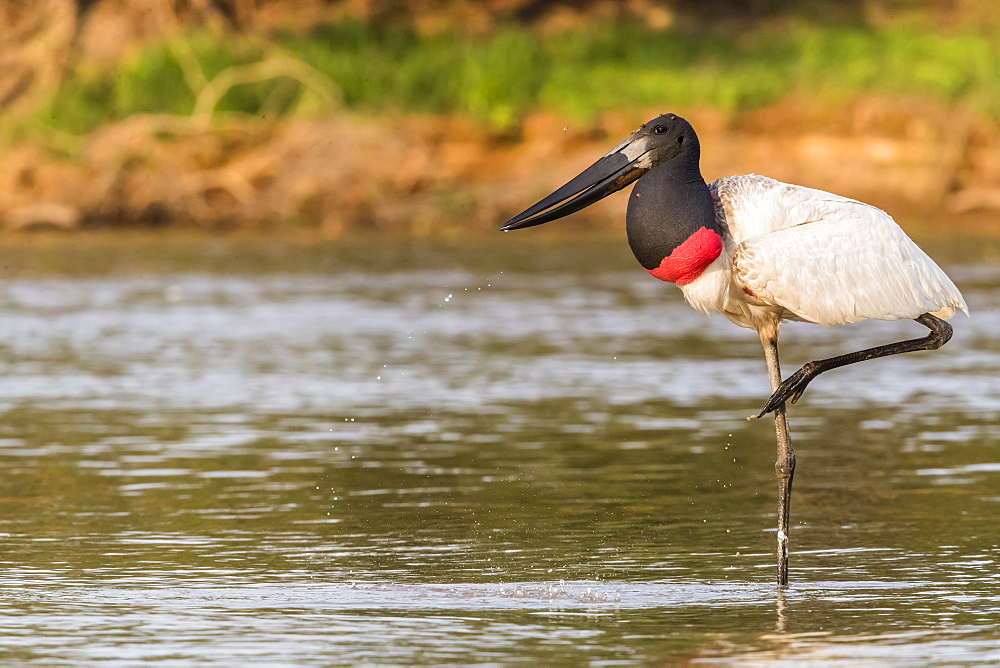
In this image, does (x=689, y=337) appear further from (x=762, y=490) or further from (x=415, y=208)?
(x=415, y=208)

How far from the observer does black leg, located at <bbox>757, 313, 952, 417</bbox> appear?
7.82m

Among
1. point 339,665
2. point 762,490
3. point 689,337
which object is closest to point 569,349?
point 689,337

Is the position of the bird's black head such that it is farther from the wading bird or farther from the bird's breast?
the bird's breast

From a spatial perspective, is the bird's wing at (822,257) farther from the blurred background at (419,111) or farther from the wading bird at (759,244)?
the blurred background at (419,111)

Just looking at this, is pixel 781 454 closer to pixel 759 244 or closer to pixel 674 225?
pixel 759 244

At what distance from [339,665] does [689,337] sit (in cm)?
999

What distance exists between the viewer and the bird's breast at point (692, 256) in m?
7.41

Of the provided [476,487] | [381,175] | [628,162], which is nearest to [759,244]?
[628,162]

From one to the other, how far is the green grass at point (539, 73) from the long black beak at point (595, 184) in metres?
19.2

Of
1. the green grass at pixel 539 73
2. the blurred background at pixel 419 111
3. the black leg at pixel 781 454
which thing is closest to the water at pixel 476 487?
the black leg at pixel 781 454

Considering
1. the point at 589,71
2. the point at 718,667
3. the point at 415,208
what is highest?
the point at 589,71

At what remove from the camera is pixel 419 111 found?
1108 inches

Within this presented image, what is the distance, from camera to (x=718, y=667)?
6059 millimetres

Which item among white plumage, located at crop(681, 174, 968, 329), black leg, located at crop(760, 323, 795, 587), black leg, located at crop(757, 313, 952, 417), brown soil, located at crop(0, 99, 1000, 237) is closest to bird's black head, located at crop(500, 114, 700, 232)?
white plumage, located at crop(681, 174, 968, 329)
